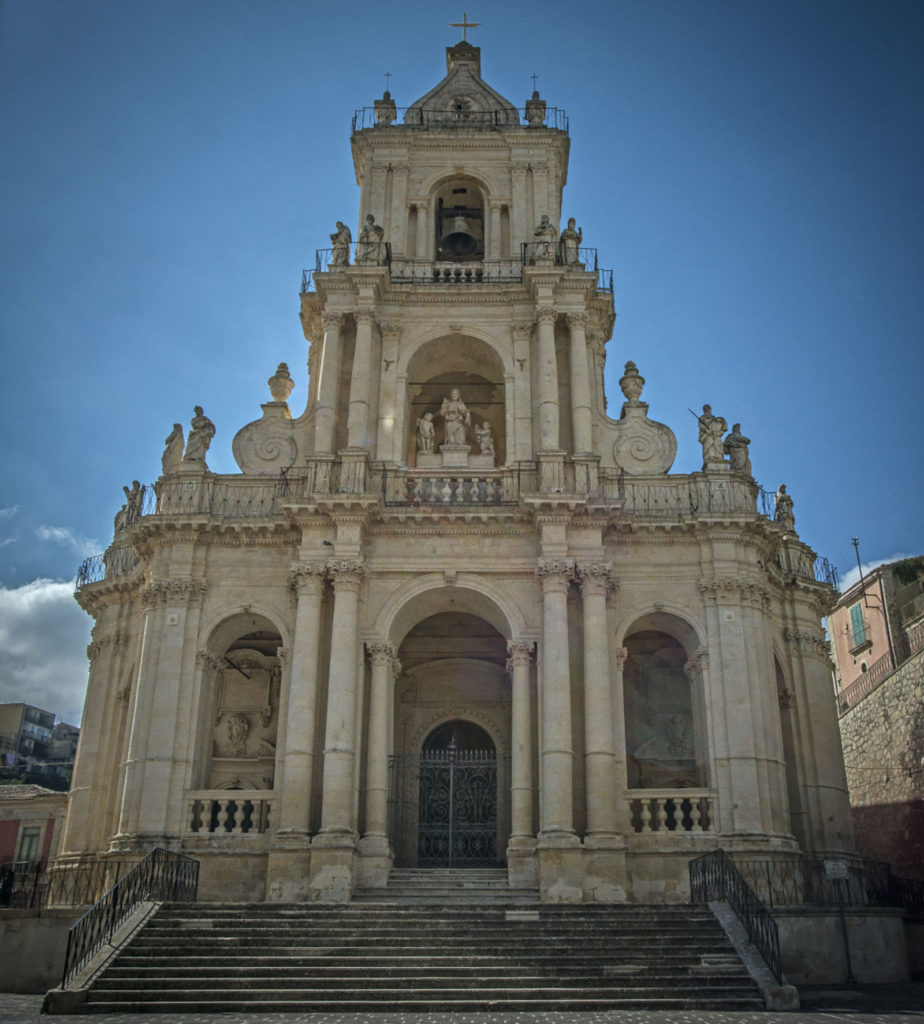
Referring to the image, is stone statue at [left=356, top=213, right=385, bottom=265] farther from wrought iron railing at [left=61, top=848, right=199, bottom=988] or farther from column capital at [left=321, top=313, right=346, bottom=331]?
wrought iron railing at [left=61, top=848, right=199, bottom=988]

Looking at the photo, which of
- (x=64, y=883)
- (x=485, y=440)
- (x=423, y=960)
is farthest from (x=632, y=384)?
(x=64, y=883)

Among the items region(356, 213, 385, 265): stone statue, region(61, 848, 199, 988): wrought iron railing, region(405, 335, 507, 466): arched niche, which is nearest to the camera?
region(61, 848, 199, 988): wrought iron railing

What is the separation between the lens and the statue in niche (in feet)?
78.7

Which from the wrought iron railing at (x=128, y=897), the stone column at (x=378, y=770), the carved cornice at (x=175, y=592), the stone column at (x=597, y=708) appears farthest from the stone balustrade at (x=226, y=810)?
the stone column at (x=597, y=708)

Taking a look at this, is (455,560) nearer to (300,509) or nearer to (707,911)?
(300,509)

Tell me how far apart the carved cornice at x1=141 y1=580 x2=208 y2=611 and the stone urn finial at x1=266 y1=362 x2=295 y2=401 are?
5.56 meters

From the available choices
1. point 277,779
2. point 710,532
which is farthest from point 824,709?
point 277,779

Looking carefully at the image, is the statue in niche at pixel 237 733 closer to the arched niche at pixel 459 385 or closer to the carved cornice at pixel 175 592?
the carved cornice at pixel 175 592

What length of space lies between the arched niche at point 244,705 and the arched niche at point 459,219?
11588mm

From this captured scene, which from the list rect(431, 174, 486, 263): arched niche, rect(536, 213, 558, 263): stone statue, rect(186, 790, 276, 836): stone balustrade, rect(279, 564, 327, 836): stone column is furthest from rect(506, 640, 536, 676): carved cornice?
rect(431, 174, 486, 263): arched niche

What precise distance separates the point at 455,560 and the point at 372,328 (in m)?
6.36

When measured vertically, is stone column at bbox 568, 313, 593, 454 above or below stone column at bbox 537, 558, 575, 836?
above

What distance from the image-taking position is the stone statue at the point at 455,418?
2400cm

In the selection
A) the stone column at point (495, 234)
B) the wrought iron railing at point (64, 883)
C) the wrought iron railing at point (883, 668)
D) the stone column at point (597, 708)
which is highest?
the stone column at point (495, 234)
